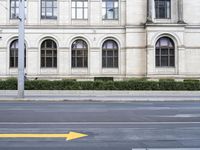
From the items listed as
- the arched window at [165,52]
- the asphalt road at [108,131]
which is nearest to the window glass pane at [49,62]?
the arched window at [165,52]

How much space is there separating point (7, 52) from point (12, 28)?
3.01 metres

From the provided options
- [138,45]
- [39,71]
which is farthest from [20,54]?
[138,45]

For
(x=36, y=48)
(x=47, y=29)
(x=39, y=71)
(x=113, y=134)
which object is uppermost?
(x=47, y=29)

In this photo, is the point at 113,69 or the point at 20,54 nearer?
the point at 20,54

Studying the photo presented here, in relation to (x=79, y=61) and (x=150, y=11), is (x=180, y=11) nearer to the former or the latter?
(x=150, y=11)

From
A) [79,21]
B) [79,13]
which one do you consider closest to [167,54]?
[79,21]

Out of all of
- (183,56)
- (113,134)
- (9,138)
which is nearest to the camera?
(9,138)

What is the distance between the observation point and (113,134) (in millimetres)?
9125

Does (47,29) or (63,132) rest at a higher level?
(47,29)

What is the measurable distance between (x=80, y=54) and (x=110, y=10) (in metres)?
6.76

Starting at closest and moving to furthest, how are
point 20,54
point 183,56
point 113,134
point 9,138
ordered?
point 9,138 < point 113,134 < point 20,54 < point 183,56

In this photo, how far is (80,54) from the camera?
130ft

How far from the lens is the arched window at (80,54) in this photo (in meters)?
39.6

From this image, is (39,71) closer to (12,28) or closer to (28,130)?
(12,28)
